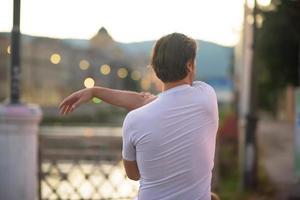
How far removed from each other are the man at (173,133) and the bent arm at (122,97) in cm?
17

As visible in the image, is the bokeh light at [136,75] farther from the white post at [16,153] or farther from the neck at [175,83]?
the neck at [175,83]

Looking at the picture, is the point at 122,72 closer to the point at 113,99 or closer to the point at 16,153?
the point at 16,153

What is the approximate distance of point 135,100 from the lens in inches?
126

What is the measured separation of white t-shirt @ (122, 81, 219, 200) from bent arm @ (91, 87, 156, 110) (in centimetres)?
21

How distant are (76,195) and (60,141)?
556 centimetres

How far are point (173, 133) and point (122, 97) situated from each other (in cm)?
36

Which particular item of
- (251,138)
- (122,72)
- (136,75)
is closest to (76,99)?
(251,138)

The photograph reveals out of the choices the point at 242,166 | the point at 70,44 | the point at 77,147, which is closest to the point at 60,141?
the point at 77,147

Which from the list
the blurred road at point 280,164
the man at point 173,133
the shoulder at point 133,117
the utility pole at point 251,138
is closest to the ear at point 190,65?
the man at point 173,133

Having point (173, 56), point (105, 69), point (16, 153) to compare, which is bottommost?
point (105, 69)

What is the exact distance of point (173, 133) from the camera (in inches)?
116

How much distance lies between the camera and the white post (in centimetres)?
774

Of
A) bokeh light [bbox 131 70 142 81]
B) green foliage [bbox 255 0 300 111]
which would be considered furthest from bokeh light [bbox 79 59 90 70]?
green foliage [bbox 255 0 300 111]

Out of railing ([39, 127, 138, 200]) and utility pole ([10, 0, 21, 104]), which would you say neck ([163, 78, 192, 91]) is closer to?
utility pole ([10, 0, 21, 104])
